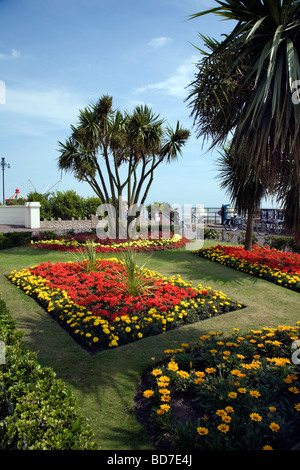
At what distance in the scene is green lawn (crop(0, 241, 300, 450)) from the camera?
2.60 m

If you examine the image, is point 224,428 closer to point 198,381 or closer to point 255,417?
point 255,417

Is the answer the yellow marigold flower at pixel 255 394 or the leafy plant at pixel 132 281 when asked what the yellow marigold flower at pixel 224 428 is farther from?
the leafy plant at pixel 132 281

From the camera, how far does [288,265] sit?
8195 mm

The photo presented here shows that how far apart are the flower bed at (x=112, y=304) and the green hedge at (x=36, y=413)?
54.8 inches

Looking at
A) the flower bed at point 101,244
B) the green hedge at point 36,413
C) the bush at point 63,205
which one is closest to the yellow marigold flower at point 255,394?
the green hedge at point 36,413

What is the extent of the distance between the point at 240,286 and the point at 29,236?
347 inches

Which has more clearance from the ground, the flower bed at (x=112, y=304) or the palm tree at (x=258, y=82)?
the palm tree at (x=258, y=82)

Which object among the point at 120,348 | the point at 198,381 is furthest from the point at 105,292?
the point at 198,381

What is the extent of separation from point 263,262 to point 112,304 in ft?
17.7

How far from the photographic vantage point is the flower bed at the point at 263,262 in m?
7.25

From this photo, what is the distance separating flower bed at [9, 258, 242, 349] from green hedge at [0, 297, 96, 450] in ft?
4.57

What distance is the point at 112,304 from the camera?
4.70 meters

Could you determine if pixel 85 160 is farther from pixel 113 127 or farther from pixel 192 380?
pixel 192 380
